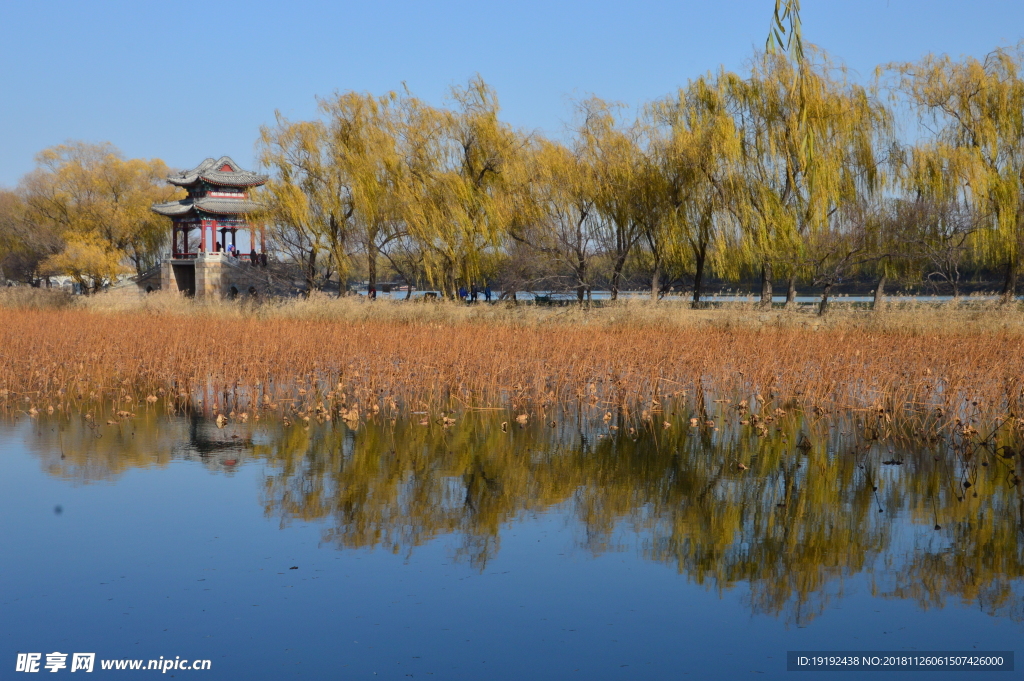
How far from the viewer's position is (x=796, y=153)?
76.0 ft

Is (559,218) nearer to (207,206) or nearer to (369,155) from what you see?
(369,155)

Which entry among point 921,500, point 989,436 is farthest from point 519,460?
point 989,436

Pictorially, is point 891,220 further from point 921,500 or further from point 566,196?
point 921,500

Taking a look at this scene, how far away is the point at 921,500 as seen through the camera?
6441 mm

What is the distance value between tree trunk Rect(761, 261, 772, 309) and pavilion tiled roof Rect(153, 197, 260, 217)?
23.5 metres

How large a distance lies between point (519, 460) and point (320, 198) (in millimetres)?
22212

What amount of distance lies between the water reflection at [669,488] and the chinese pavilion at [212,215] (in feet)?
99.4

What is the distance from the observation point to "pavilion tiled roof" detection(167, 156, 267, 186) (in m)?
39.8

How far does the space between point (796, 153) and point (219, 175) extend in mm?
26820

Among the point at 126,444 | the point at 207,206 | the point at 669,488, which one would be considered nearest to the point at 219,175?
the point at 207,206

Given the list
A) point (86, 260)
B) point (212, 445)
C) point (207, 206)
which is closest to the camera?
point (212, 445)

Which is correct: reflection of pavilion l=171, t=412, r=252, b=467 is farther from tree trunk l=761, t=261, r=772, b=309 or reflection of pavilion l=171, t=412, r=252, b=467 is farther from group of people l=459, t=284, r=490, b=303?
group of people l=459, t=284, r=490, b=303

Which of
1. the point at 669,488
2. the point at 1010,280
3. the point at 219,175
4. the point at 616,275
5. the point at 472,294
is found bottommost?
the point at 669,488

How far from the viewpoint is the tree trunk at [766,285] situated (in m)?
22.6
